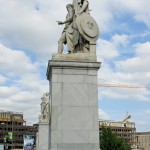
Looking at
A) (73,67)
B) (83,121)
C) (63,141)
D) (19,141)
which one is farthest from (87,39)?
(19,141)

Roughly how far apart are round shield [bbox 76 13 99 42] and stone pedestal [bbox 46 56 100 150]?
3.93ft

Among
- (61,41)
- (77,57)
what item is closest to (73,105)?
(77,57)

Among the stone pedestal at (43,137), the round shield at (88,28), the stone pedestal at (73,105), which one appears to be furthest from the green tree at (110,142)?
the round shield at (88,28)

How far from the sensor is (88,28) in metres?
15.4

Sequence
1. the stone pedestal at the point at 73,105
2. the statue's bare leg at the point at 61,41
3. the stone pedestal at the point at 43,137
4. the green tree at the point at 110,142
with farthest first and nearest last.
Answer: the green tree at the point at 110,142 < the stone pedestal at the point at 43,137 < the statue's bare leg at the point at 61,41 < the stone pedestal at the point at 73,105

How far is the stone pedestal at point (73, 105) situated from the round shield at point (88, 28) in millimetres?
1197

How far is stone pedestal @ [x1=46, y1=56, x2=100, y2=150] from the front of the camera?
14.3 metres

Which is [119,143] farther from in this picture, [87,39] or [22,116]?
[22,116]

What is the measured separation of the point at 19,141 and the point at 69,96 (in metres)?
151

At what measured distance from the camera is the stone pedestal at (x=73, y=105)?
46.9 ft

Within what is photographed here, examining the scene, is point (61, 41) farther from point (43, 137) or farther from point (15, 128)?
point (15, 128)

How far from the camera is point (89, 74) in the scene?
15055 millimetres

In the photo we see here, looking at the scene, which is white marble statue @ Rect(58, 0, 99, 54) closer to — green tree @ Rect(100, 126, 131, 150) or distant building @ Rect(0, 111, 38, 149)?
green tree @ Rect(100, 126, 131, 150)

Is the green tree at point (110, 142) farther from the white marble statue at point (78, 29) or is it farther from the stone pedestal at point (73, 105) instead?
the stone pedestal at point (73, 105)
